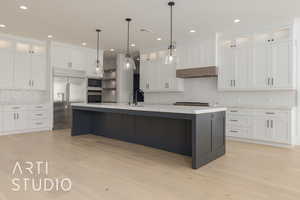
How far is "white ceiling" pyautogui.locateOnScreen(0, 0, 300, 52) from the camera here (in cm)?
358

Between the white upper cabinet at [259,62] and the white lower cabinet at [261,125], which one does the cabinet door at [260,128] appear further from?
the white upper cabinet at [259,62]

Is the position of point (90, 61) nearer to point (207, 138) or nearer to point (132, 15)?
point (132, 15)

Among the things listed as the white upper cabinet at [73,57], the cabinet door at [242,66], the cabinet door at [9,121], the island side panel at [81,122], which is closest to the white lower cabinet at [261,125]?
the cabinet door at [242,66]

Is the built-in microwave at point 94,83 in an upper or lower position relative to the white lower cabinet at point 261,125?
upper

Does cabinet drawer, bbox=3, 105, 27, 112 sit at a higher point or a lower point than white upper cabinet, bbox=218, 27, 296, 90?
lower

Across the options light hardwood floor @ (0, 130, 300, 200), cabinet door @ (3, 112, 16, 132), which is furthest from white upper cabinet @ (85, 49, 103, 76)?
light hardwood floor @ (0, 130, 300, 200)

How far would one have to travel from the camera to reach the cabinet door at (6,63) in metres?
5.34

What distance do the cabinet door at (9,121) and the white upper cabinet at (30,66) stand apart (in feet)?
2.72

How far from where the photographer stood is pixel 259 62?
4.69 metres

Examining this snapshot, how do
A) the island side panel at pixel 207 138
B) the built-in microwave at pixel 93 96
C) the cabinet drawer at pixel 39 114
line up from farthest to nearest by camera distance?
the built-in microwave at pixel 93 96 < the cabinet drawer at pixel 39 114 < the island side panel at pixel 207 138

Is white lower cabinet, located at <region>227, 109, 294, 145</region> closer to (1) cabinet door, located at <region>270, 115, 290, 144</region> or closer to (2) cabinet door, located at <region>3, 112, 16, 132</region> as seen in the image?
(1) cabinet door, located at <region>270, 115, 290, 144</region>

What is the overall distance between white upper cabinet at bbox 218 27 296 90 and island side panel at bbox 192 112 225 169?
1.88 metres

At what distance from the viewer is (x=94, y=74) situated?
7.24m

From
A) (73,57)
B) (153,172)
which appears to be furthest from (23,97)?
(153,172)
